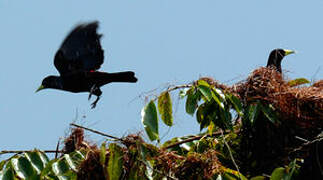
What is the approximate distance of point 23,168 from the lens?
3.57 metres

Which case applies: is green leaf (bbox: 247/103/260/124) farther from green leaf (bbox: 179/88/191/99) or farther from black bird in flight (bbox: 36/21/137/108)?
black bird in flight (bbox: 36/21/137/108)

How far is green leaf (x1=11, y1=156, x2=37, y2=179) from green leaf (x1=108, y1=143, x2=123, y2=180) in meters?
0.55

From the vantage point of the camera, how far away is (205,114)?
13.8ft

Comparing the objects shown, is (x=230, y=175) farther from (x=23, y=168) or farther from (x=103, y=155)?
(x=23, y=168)

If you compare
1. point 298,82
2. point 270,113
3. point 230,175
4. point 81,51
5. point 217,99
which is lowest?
point 230,175

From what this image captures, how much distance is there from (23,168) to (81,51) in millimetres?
2545

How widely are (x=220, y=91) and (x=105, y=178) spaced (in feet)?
3.52

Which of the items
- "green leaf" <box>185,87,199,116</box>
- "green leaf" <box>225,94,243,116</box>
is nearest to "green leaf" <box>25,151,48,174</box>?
"green leaf" <box>185,87,199,116</box>

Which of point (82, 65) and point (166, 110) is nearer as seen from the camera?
point (166, 110)

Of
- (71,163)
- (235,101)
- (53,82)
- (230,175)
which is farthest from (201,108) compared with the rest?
(53,82)

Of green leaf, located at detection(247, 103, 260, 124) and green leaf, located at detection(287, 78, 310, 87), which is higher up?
green leaf, located at detection(287, 78, 310, 87)

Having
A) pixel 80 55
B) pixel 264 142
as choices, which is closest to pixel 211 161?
pixel 264 142

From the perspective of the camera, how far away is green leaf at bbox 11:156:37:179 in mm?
3520

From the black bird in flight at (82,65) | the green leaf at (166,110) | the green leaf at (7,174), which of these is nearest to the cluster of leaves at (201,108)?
the green leaf at (166,110)
